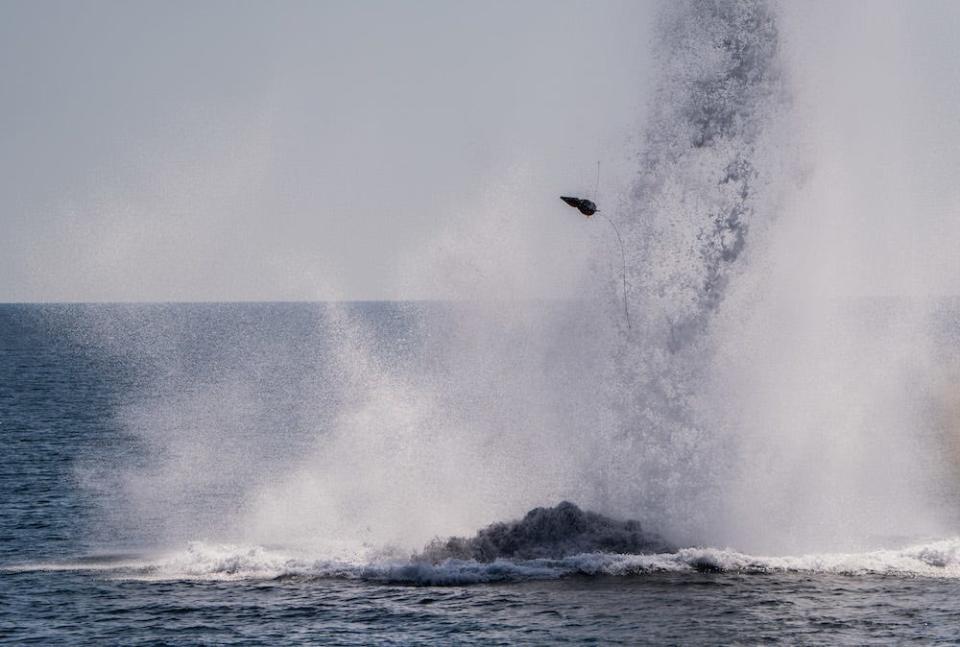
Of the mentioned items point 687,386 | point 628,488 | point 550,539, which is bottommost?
point 550,539

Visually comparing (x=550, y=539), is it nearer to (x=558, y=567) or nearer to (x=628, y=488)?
(x=558, y=567)

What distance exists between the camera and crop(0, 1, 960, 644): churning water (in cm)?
4594

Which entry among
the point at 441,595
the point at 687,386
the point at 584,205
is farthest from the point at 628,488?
the point at 584,205

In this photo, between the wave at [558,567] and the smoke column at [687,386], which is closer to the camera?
the wave at [558,567]

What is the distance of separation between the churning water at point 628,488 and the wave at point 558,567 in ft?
0.47

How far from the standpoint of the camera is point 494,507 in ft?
198

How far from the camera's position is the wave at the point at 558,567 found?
50125 millimetres

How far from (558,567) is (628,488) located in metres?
8.50

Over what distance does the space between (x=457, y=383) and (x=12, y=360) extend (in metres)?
148

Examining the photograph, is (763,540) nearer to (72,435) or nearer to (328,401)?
(72,435)

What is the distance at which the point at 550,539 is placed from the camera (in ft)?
174

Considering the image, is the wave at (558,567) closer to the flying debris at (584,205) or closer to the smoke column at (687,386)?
the smoke column at (687,386)

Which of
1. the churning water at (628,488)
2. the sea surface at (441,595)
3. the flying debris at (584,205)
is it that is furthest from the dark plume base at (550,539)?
the flying debris at (584,205)

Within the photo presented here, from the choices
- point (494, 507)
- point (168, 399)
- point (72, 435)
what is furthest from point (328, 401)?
point (494, 507)
